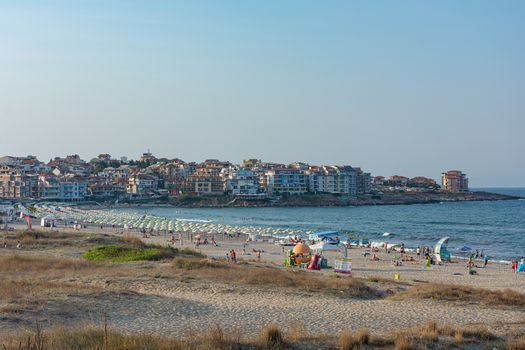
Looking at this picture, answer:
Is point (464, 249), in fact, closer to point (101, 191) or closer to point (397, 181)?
point (101, 191)

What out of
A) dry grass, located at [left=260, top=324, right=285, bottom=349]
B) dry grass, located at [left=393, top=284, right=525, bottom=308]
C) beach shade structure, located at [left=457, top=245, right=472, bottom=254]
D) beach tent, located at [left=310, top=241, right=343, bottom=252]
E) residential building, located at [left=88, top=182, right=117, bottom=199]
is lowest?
beach shade structure, located at [left=457, top=245, right=472, bottom=254]

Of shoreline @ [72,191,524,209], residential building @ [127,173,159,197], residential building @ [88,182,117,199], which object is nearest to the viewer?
shoreline @ [72,191,524,209]

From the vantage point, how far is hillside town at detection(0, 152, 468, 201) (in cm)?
11356

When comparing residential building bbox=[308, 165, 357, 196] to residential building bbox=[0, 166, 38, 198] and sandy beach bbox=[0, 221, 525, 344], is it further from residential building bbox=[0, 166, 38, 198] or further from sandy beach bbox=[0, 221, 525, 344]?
sandy beach bbox=[0, 221, 525, 344]

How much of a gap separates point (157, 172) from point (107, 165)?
23990 mm

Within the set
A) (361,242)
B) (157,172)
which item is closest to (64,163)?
(157,172)

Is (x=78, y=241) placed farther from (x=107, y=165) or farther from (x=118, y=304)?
(x=107, y=165)

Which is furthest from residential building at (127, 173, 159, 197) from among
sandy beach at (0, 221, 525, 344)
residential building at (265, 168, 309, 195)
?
sandy beach at (0, 221, 525, 344)

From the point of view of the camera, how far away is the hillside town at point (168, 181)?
373ft

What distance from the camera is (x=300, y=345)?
31.0ft

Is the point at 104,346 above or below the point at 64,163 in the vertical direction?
below

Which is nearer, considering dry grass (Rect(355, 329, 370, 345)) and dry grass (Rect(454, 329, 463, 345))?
dry grass (Rect(355, 329, 370, 345))

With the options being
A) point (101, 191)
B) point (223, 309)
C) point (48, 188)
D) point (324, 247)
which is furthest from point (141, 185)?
point (223, 309)

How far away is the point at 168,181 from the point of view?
438ft
